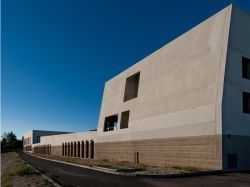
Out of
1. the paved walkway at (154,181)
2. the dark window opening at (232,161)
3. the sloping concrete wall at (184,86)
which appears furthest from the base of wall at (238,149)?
the paved walkway at (154,181)

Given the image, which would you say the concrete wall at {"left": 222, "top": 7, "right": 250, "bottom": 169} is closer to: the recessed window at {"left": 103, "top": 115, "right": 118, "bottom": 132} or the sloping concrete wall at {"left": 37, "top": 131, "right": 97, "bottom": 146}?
the recessed window at {"left": 103, "top": 115, "right": 118, "bottom": 132}

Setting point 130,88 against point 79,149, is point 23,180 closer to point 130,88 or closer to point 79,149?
point 130,88

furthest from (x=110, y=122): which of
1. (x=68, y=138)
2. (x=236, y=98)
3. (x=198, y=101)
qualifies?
(x=236, y=98)

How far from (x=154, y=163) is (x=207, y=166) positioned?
758 cm

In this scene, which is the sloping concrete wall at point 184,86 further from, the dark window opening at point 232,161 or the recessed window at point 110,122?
the recessed window at point 110,122

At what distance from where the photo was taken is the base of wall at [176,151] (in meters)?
21.1

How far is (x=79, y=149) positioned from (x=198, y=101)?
34552 millimetres

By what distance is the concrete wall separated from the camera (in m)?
21.0

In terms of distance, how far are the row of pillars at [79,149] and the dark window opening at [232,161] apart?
29.6 m

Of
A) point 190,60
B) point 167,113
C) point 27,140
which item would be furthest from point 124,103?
point 27,140

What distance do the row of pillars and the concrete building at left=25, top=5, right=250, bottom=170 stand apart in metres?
14.5

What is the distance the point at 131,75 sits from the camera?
3750cm

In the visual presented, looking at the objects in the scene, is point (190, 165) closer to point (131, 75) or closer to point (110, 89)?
point (131, 75)

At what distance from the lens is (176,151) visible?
25078mm
